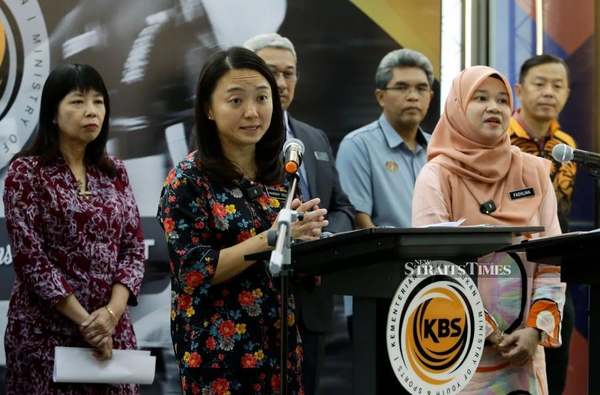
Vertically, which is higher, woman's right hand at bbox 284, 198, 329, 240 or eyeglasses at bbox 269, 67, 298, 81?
eyeglasses at bbox 269, 67, 298, 81

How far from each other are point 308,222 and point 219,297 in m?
0.34

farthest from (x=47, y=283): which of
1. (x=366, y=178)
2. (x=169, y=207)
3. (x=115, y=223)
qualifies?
(x=366, y=178)

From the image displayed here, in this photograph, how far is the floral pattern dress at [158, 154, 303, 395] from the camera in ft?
9.46

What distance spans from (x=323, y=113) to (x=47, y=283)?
1.95 meters

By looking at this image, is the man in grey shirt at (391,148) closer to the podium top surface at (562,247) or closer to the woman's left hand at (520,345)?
the woman's left hand at (520,345)

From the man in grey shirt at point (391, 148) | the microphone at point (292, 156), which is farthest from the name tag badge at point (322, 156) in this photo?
the microphone at point (292, 156)

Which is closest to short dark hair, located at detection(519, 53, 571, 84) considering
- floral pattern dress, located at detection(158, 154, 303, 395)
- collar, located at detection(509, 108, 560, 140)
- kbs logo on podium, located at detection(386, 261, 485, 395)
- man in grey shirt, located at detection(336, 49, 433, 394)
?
collar, located at detection(509, 108, 560, 140)

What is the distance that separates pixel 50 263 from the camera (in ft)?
12.7

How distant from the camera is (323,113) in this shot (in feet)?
17.4

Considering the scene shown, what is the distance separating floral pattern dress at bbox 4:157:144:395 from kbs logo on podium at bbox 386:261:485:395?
5.45ft

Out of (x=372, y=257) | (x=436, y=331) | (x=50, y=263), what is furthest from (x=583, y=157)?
(x=50, y=263)

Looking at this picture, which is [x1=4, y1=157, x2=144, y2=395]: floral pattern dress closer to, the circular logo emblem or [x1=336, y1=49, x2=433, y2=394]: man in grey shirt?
the circular logo emblem

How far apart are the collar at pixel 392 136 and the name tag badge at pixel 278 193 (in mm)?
2091

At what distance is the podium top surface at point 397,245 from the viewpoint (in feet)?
7.99
